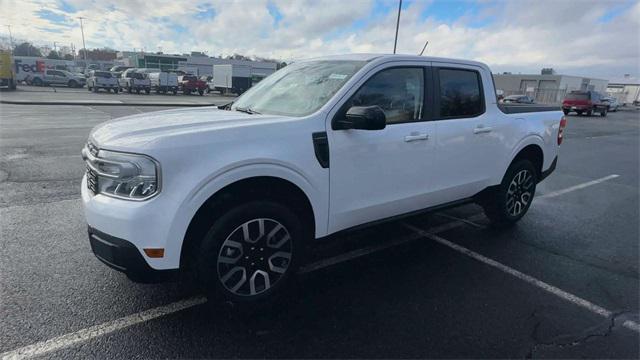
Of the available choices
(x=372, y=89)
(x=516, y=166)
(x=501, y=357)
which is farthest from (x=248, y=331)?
(x=516, y=166)

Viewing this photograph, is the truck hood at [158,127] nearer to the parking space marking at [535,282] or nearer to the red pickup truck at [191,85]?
the parking space marking at [535,282]

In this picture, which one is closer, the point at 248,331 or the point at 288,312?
the point at 248,331

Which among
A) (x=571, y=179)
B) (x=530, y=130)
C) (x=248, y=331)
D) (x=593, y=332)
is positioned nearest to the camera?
(x=248, y=331)

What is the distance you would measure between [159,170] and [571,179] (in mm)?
8563

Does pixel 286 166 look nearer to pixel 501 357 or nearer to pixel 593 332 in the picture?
pixel 501 357

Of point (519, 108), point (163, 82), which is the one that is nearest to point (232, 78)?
point (163, 82)

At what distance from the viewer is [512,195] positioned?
16.3 ft

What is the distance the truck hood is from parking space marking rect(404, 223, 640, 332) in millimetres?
2515

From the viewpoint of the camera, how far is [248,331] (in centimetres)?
277

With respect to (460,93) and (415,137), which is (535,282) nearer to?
(415,137)

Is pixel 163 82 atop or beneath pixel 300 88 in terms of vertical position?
beneath

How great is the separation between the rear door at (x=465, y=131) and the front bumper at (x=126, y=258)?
8.69 feet

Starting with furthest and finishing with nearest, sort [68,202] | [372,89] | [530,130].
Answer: [68,202]
[530,130]
[372,89]

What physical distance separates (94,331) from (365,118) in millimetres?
2385
